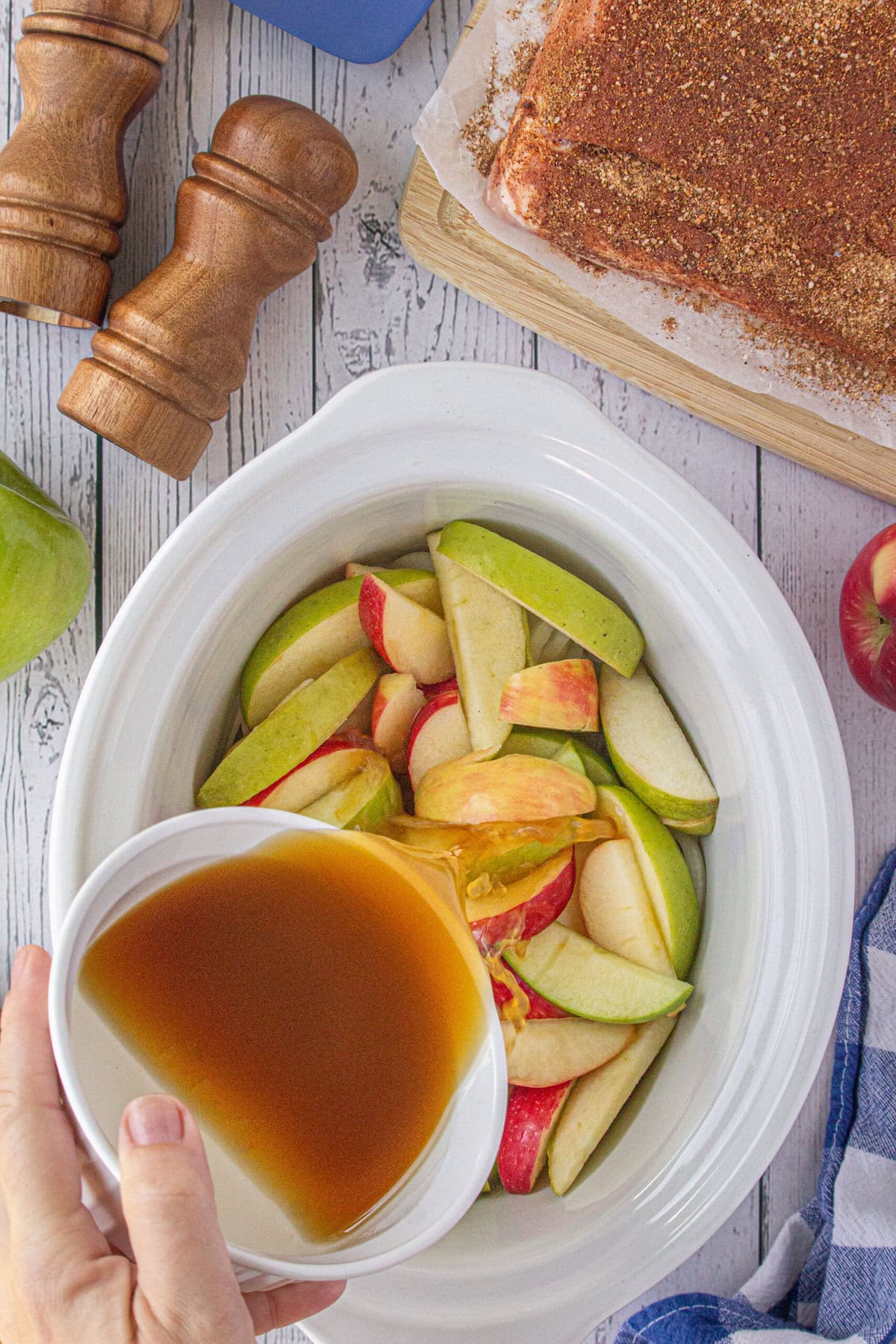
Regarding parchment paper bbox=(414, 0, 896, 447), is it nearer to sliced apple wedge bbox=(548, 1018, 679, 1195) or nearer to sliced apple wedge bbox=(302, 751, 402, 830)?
sliced apple wedge bbox=(302, 751, 402, 830)

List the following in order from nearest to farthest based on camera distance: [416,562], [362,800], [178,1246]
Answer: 1. [178,1246]
2. [362,800]
3. [416,562]

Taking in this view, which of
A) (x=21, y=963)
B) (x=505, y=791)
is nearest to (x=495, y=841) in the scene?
(x=505, y=791)

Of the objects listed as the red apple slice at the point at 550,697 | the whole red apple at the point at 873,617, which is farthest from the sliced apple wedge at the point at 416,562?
the whole red apple at the point at 873,617

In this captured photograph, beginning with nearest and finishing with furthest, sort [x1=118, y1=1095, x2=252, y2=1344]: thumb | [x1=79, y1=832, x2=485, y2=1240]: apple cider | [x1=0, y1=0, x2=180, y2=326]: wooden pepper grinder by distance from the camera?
[x1=118, y1=1095, x2=252, y2=1344]: thumb < [x1=79, y1=832, x2=485, y2=1240]: apple cider < [x1=0, y1=0, x2=180, y2=326]: wooden pepper grinder

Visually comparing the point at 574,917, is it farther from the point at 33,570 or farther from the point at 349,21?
the point at 349,21

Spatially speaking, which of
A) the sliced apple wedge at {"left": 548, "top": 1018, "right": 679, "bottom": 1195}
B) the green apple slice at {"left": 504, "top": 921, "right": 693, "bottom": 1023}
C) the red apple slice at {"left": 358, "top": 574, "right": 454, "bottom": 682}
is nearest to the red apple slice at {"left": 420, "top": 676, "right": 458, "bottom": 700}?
the red apple slice at {"left": 358, "top": 574, "right": 454, "bottom": 682}

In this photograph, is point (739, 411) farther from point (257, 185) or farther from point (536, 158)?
point (257, 185)
